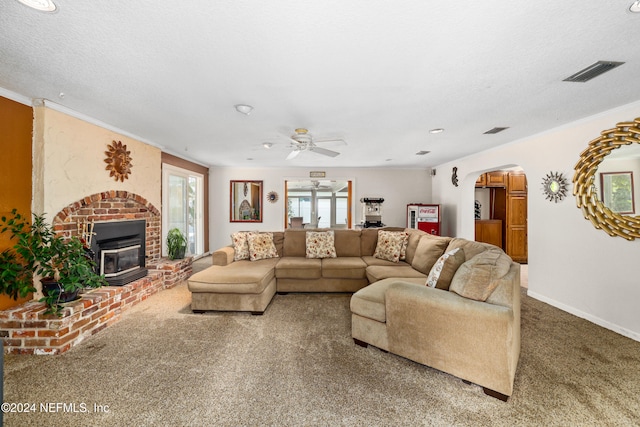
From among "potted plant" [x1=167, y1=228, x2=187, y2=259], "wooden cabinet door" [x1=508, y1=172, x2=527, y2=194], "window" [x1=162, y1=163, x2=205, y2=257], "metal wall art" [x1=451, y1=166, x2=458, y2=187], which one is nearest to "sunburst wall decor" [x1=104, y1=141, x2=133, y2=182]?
"window" [x1=162, y1=163, x2=205, y2=257]

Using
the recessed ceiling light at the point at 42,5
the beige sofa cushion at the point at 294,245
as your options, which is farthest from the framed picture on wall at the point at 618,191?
the recessed ceiling light at the point at 42,5

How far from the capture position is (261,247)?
161 inches

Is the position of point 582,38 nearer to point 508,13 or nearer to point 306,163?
point 508,13

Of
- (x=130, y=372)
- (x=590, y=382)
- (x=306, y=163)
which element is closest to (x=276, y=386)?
(x=130, y=372)

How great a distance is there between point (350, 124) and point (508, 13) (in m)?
1.94

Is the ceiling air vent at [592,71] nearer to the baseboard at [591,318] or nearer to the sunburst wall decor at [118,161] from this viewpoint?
the baseboard at [591,318]

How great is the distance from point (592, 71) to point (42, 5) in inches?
138

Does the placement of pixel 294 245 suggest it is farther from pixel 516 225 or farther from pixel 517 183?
pixel 517 183

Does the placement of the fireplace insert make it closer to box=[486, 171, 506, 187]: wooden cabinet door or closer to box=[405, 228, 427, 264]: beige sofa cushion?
box=[405, 228, 427, 264]: beige sofa cushion

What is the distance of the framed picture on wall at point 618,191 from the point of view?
2.62 m

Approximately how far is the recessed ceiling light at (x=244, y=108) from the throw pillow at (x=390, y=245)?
2682 mm

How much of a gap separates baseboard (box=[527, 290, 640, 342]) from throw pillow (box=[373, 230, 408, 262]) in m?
1.94

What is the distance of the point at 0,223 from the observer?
2289 mm

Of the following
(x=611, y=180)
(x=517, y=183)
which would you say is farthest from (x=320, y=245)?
(x=517, y=183)
